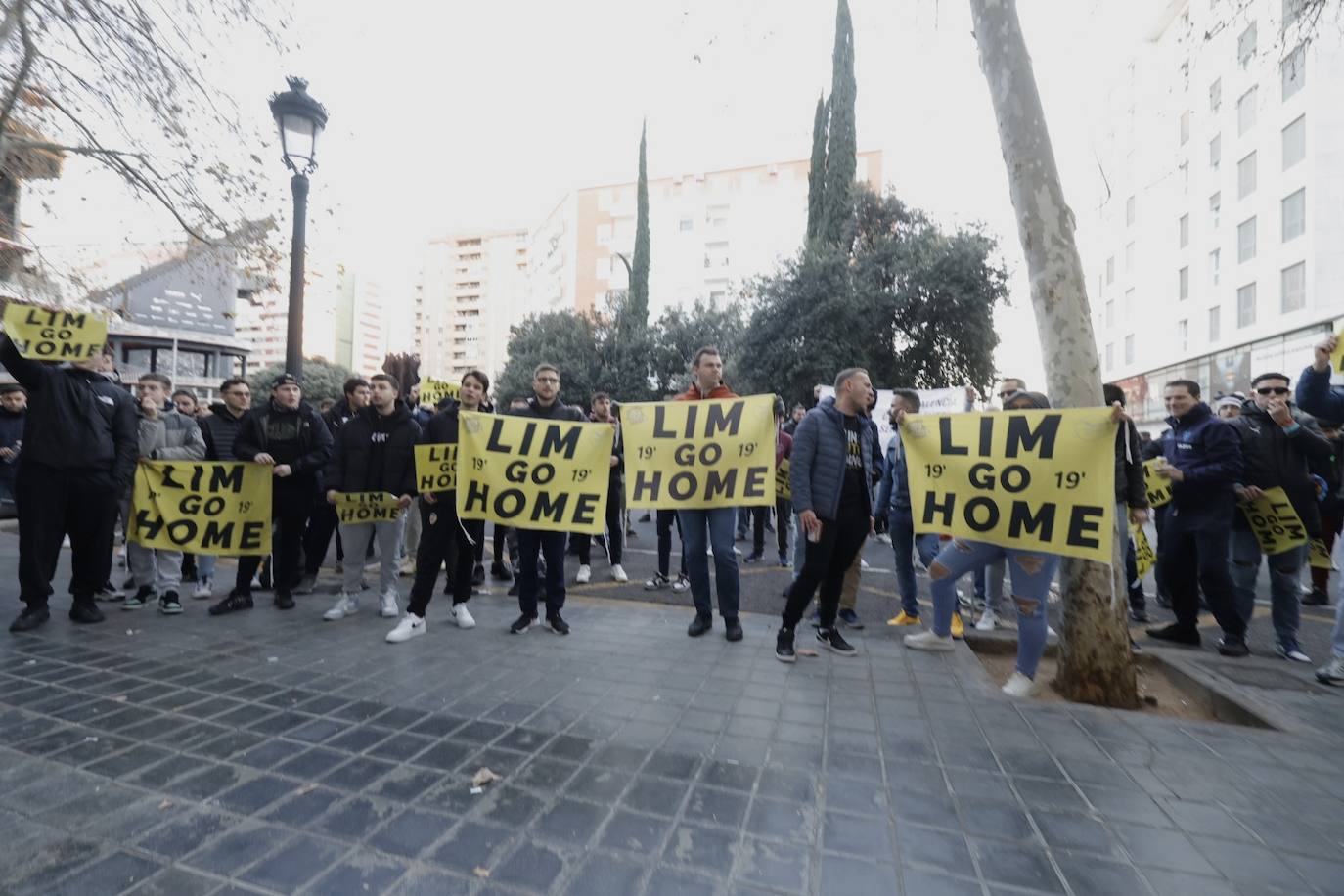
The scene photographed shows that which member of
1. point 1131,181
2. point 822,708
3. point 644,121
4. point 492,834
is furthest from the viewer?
point 644,121

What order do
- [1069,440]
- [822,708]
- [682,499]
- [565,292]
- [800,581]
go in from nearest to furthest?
1. [822,708]
2. [1069,440]
3. [800,581]
4. [682,499]
5. [565,292]

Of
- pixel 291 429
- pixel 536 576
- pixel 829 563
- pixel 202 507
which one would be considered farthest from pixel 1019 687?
pixel 202 507

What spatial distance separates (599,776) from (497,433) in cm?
303

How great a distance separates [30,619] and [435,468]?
296cm

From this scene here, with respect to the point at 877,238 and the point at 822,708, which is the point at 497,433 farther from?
the point at 877,238

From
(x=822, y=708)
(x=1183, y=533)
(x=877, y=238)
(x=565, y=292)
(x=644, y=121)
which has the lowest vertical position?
(x=822, y=708)

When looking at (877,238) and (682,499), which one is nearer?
(682,499)

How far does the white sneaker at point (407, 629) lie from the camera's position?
15.9ft

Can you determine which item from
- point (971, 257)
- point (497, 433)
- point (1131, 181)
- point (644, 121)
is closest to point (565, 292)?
point (644, 121)

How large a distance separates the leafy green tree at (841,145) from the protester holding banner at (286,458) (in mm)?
21436

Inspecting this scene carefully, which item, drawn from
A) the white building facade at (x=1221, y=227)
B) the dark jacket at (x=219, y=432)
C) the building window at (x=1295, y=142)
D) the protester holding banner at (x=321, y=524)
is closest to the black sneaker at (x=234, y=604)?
the protester holding banner at (x=321, y=524)

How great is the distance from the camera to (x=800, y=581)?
4.68 metres

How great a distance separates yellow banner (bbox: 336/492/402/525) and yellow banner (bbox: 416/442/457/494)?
460 millimetres

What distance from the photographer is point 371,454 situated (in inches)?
223
